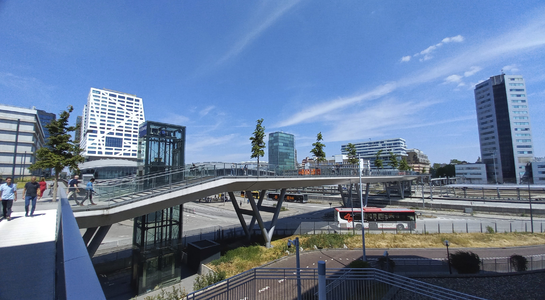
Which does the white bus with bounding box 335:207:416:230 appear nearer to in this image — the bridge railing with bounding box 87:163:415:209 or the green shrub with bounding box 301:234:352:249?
the green shrub with bounding box 301:234:352:249

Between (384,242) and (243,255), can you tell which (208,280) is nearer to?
(243,255)

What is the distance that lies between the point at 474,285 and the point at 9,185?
20347 mm

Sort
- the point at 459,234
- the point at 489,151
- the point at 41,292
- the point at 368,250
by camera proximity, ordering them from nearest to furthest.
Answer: the point at 41,292
the point at 368,250
the point at 459,234
the point at 489,151

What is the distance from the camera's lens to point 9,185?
892 centimetres

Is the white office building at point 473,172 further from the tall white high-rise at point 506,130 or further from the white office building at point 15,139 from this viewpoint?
the white office building at point 15,139

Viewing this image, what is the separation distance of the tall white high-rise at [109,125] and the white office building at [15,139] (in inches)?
2378

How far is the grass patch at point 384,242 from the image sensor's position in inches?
738

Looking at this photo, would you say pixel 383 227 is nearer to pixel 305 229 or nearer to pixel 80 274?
pixel 305 229

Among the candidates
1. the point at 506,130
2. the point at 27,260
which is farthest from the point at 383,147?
the point at 27,260

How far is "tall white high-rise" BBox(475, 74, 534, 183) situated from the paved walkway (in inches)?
4597

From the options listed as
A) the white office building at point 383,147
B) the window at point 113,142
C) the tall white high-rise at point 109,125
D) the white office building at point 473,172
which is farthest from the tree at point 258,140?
the white office building at point 383,147

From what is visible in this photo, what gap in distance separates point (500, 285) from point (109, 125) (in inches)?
5537

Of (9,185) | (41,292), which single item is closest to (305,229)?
(9,185)

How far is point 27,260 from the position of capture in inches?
187
